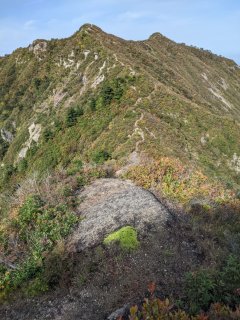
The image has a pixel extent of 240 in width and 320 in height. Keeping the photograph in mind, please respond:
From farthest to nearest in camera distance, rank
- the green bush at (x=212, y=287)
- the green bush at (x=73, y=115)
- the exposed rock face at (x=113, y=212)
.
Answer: the green bush at (x=73, y=115), the exposed rock face at (x=113, y=212), the green bush at (x=212, y=287)

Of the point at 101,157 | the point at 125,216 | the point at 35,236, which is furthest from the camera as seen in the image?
the point at 101,157

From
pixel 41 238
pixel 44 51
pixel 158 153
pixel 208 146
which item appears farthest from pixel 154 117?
pixel 44 51

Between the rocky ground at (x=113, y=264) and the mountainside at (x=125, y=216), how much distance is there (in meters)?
0.04

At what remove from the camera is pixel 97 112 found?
46844mm

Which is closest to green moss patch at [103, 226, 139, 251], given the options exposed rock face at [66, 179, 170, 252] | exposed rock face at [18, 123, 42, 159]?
exposed rock face at [66, 179, 170, 252]

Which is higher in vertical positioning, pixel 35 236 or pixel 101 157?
pixel 101 157

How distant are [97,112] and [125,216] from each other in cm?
3115

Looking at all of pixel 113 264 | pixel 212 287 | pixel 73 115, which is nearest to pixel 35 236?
pixel 113 264

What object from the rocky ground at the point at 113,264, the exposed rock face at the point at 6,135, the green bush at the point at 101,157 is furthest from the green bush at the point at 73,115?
the rocky ground at the point at 113,264

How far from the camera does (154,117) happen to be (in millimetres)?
41969

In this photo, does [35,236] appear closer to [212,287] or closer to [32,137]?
[212,287]

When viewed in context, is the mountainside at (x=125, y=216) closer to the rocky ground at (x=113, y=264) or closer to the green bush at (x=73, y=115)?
the rocky ground at (x=113, y=264)

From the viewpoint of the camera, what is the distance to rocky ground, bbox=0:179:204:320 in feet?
38.3

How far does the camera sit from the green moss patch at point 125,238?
46.5 ft
